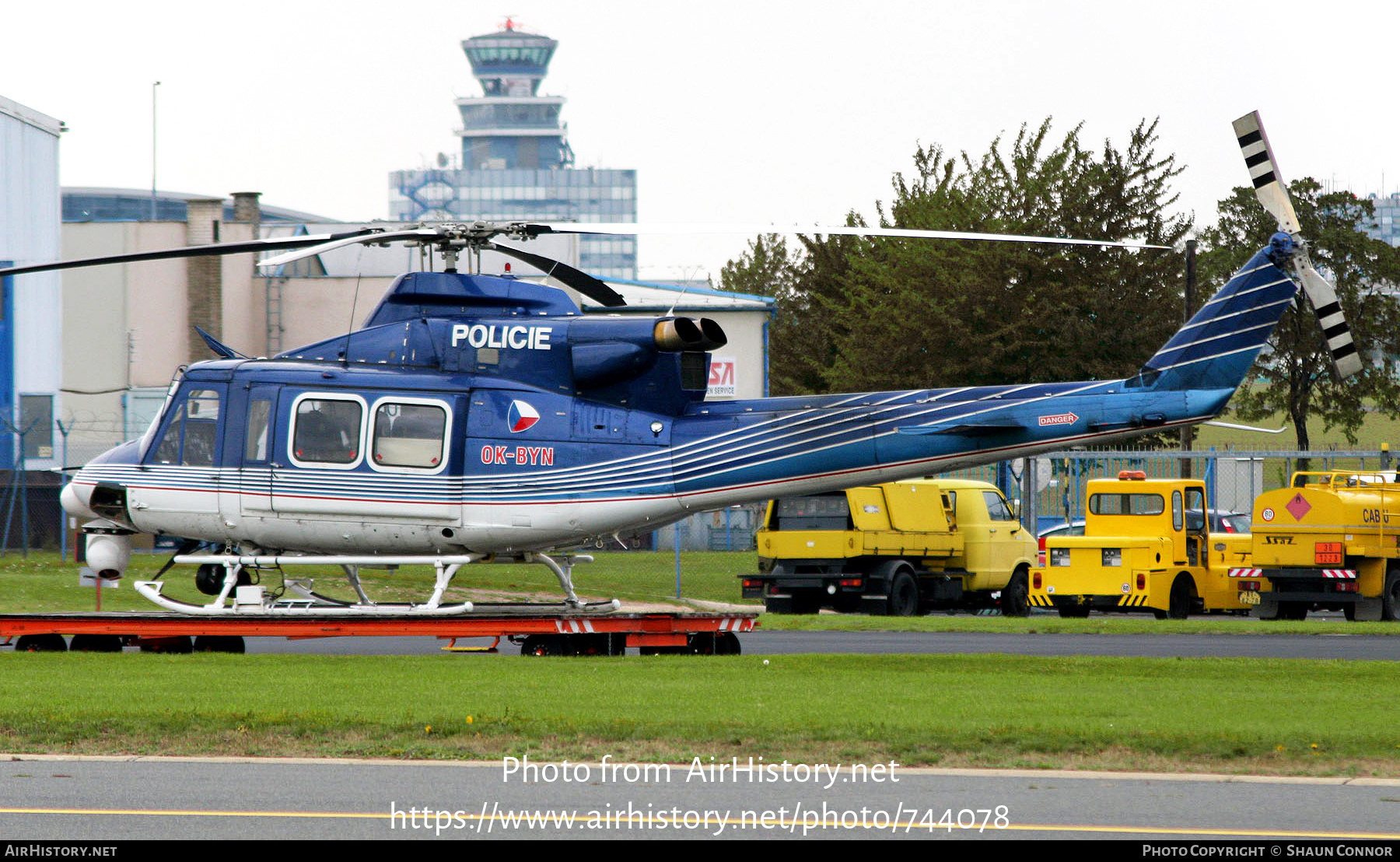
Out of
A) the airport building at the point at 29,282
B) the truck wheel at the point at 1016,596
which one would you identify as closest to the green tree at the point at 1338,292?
the truck wheel at the point at 1016,596

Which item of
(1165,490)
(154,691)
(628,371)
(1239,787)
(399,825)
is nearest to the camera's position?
(399,825)

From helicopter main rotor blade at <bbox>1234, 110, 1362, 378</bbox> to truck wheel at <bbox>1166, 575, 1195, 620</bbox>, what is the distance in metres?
11.1

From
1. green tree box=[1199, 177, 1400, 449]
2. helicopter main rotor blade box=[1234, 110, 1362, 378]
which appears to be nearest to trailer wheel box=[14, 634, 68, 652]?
helicopter main rotor blade box=[1234, 110, 1362, 378]

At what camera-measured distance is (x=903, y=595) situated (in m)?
26.2

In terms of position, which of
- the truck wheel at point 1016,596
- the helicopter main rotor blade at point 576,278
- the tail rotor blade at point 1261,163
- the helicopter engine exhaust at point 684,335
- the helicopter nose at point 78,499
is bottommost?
the truck wheel at point 1016,596

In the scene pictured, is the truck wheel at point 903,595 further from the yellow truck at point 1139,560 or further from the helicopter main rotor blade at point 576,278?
the helicopter main rotor blade at point 576,278

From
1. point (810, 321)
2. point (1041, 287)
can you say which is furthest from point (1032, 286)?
point (810, 321)

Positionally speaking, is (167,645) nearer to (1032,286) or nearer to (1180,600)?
(1180,600)

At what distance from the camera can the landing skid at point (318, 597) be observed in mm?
16094

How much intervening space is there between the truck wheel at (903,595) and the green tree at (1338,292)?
79.4 feet

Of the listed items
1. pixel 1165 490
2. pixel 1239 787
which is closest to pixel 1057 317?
pixel 1165 490

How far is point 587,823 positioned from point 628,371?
854 centimetres

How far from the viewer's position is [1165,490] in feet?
83.2
